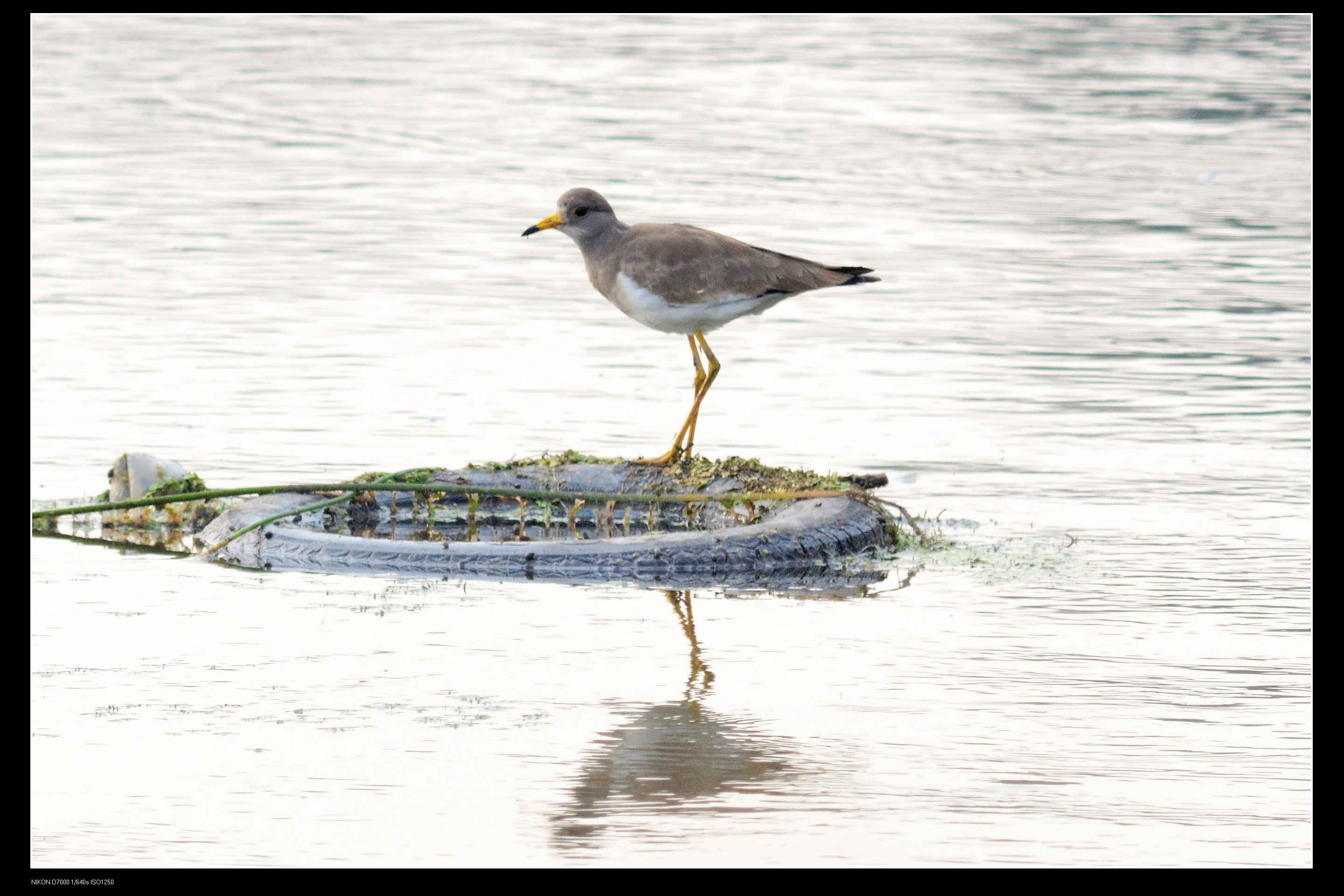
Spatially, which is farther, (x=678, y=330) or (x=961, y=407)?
(x=961, y=407)

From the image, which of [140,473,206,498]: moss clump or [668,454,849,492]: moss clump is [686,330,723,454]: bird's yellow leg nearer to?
[668,454,849,492]: moss clump

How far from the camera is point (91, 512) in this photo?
902 cm

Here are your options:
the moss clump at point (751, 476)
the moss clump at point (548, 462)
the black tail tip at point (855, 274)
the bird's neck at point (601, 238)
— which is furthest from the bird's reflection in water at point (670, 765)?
the bird's neck at point (601, 238)

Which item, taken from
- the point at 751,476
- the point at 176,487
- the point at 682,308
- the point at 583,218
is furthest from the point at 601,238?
the point at 176,487

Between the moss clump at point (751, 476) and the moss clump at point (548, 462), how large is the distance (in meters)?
0.35

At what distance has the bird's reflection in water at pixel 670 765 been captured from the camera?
218 inches

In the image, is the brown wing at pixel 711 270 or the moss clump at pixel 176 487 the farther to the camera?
the brown wing at pixel 711 270

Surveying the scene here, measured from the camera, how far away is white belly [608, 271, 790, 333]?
29.7 feet

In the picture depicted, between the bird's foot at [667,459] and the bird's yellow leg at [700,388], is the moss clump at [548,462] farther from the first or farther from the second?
the bird's yellow leg at [700,388]

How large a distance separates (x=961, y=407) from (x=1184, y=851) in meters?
6.21
